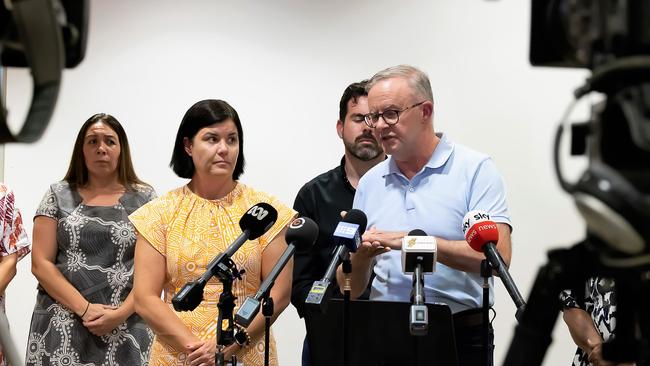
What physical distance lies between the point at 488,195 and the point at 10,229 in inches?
86.8

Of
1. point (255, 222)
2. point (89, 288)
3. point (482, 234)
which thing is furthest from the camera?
point (89, 288)

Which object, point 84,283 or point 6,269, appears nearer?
point 6,269

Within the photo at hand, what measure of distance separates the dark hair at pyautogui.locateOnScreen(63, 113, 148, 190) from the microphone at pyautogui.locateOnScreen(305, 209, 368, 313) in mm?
2001

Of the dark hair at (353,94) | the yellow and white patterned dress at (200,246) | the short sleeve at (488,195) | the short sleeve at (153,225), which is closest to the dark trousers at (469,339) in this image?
the short sleeve at (488,195)

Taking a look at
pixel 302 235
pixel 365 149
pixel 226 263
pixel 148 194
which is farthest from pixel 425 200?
pixel 148 194

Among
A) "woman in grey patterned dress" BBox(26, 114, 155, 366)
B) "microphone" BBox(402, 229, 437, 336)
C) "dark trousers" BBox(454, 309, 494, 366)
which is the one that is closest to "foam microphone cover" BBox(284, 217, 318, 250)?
"microphone" BBox(402, 229, 437, 336)

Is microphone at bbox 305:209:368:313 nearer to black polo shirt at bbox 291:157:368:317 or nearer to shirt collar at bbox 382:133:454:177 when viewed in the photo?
shirt collar at bbox 382:133:454:177

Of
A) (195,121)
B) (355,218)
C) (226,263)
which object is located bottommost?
(226,263)

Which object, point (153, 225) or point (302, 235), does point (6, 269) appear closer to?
point (153, 225)

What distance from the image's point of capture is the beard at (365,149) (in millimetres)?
3684

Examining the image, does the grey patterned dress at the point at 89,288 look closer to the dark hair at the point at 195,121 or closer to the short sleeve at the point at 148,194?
the short sleeve at the point at 148,194

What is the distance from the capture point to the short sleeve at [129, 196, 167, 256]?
3.05 meters

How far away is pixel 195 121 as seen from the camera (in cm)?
323

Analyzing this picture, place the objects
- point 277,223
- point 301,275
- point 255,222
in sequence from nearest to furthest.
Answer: point 255,222 → point 277,223 → point 301,275
